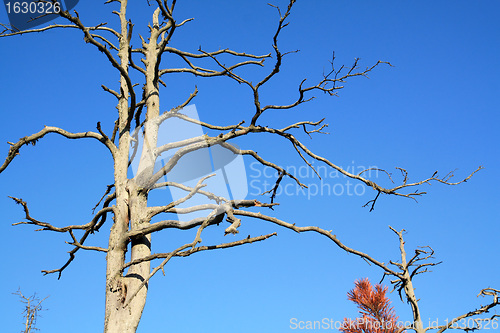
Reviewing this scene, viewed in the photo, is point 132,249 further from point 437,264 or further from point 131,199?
point 437,264

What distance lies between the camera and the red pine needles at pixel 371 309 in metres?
10.8

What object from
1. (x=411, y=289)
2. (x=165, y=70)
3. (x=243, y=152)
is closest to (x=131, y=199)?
(x=243, y=152)

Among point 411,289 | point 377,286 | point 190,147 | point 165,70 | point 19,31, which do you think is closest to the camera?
point 190,147

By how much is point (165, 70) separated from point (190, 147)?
7.14ft

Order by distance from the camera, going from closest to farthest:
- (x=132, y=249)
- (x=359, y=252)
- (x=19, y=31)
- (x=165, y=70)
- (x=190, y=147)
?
(x=359, y=252) → (x=132, y=249) → (x=190, y=147) → (x=19, y=31) → (x=165, y=70)

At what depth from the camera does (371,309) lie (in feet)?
36.3

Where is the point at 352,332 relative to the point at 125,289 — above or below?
above

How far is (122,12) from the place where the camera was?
19.7 ft

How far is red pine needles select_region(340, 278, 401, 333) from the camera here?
10828 mm

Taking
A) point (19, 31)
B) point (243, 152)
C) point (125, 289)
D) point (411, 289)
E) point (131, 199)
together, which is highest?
point (19, 31)

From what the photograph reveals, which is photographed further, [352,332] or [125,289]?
[352,332]

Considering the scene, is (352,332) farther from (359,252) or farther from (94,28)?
(94,28)

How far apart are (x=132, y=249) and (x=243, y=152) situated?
6.44 ft

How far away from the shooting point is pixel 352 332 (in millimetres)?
11383
